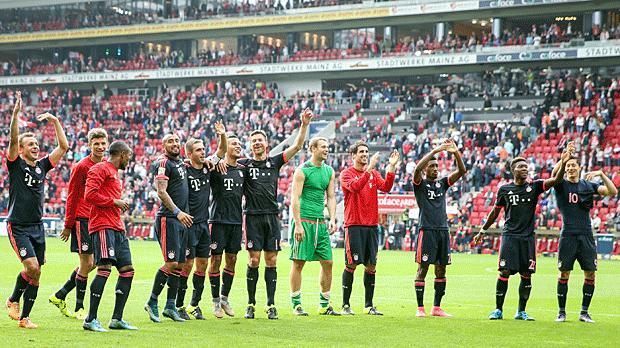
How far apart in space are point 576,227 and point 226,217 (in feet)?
17.0

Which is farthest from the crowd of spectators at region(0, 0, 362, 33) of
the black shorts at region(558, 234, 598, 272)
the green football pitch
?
the black shorts at region(558, 234, 598, 272)

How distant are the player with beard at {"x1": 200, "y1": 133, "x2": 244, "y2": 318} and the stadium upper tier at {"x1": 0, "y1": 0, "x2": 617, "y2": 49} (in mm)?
38658

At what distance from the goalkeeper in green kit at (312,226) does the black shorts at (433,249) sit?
1444 mm

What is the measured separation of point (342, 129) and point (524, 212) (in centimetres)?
3818

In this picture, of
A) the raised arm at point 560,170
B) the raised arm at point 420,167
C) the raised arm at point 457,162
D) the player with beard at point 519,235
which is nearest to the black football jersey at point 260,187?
the raised arm at point 420,167

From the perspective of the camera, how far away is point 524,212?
48.7ft

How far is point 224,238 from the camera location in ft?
47.5

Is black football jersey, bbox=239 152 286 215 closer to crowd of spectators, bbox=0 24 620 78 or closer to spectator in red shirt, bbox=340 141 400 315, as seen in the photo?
spectator in red shirt, bbox=340 141 400 315

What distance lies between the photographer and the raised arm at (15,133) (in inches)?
478

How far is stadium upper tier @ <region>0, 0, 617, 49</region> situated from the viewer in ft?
176

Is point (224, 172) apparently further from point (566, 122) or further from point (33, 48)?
point (33, 48)

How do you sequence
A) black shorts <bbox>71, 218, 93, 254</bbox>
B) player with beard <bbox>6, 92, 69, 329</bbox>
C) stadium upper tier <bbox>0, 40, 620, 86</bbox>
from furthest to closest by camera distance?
stadium upper tier <bbox>0, 40, 620, 86</bbox> < black shorts <bbox>71, 218, 93, 254</bbox> < player with beard <bbox>6, 92, 69, 329</bbox>

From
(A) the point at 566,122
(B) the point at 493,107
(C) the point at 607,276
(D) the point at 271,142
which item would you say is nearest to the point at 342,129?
(D) the point at 271,142

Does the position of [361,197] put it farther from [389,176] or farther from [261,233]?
[261,233]
